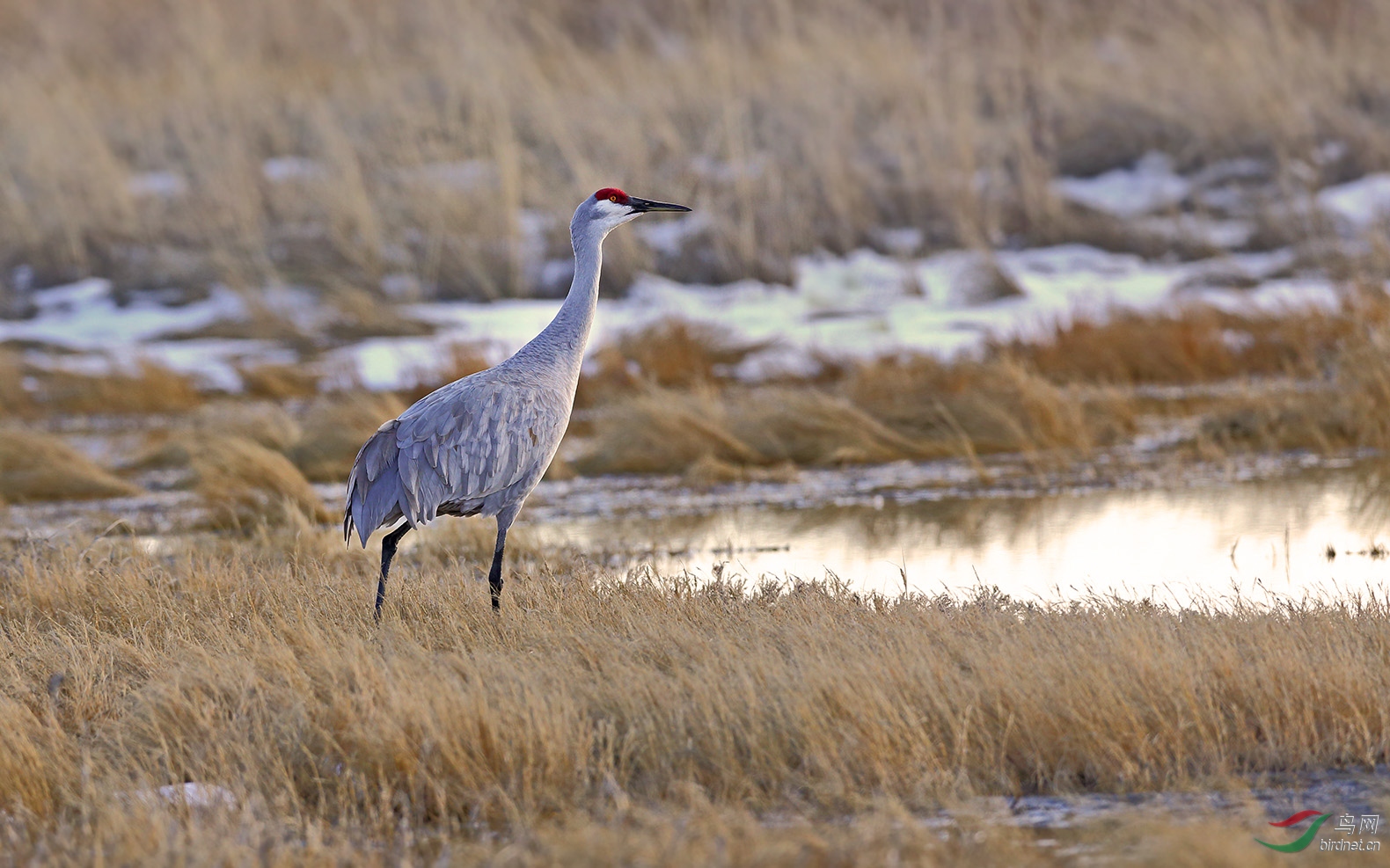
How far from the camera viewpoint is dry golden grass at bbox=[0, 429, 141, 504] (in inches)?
357

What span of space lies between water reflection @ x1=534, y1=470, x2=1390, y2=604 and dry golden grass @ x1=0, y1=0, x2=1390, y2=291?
7218mm

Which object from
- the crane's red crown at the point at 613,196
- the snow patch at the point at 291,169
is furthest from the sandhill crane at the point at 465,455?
the snow patch at the point at 291,169

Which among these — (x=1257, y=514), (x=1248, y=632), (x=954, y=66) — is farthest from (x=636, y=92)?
(x=1248, y=632)

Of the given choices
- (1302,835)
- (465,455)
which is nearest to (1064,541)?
(465,455)

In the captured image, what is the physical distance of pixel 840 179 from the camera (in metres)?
16.4

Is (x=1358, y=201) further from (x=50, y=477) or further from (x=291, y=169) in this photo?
(x=50, y=477)

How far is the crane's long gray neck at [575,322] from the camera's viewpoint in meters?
5.88

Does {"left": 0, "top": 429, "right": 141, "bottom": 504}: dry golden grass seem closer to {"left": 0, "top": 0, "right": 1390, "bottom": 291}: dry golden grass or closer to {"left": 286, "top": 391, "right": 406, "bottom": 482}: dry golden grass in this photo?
{"left": 286, "top": 391, "right": 406, "bottom": 482}: dry golden grass

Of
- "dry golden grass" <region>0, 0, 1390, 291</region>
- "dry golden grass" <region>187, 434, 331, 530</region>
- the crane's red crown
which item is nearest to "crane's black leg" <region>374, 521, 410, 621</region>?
the crane's red crown

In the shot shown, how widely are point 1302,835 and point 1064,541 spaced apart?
3731 millimetres

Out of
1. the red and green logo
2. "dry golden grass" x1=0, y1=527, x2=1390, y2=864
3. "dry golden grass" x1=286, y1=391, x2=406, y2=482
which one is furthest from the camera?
"dry golden grass" x1=286, y1=391, x2=406, y2=482

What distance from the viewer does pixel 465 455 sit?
214 inches

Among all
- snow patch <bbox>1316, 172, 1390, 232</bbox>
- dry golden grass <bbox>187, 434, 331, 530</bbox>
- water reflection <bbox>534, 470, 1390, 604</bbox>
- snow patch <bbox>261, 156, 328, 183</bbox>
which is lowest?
water reflection <bbox>534, 470, 1390, 604</bbox>

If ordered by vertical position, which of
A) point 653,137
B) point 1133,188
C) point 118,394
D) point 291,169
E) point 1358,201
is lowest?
point 118,394
